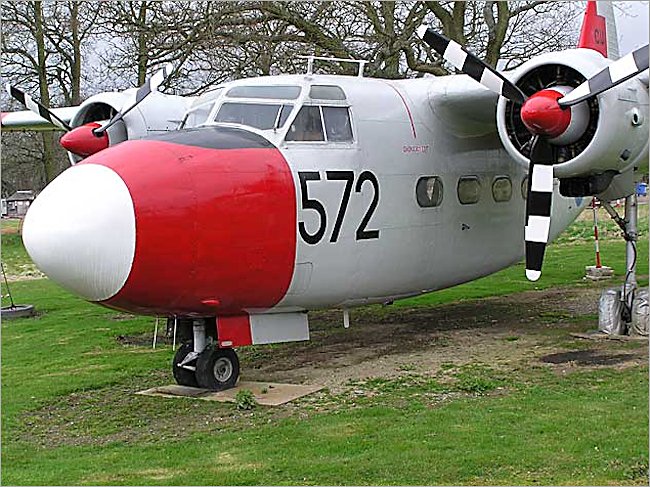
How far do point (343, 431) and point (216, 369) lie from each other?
2.31 metres

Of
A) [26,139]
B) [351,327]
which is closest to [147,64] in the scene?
[351,327]

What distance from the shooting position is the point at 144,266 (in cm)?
812

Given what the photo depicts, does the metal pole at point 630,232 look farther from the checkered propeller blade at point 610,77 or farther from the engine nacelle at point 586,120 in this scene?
the checkered propeller blade at point 610,77

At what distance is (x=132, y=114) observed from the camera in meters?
13.3

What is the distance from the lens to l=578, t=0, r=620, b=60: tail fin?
12234 millimetres

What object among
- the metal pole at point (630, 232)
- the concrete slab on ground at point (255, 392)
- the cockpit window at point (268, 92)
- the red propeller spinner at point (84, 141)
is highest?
the cockpit window at point (268, 92)

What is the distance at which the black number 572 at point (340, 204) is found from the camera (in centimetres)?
945

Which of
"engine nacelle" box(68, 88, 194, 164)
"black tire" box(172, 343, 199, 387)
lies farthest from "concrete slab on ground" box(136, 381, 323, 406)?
"engine nacelle" box(68, 88, 194, 164)

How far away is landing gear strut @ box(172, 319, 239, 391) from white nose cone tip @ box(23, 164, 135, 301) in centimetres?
161

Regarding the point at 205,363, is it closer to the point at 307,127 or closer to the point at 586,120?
A: the point at 307,127

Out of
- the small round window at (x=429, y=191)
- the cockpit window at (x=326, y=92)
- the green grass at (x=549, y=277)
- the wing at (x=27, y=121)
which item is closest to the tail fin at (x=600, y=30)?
the small round window at (x=429, y=191)

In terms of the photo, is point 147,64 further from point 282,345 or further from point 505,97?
point 505,97

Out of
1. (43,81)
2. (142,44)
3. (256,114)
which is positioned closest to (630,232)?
(256,114)

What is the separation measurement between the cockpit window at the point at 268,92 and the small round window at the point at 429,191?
6.88 ft
